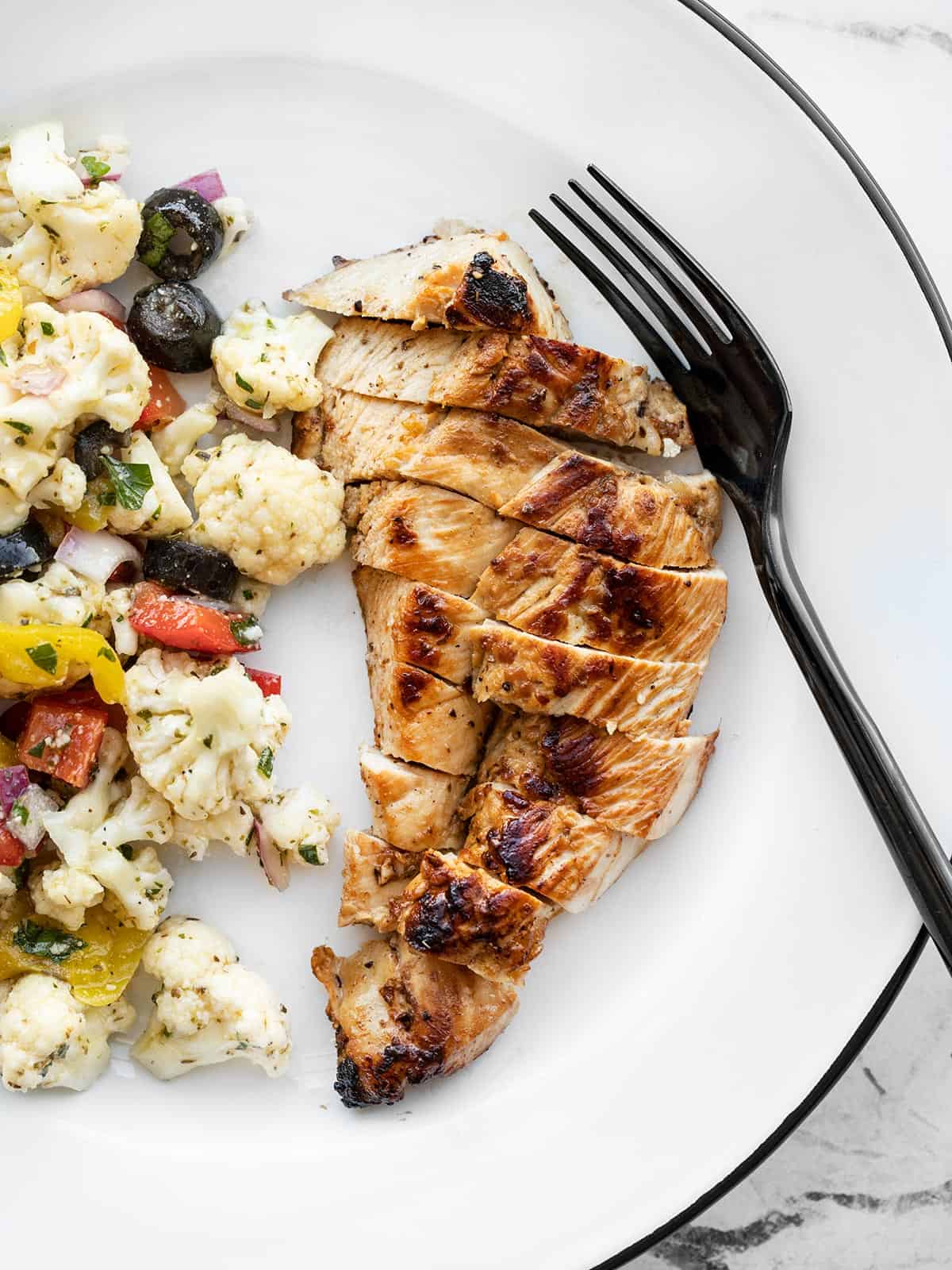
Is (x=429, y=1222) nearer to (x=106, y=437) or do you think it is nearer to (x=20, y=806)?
(x=20, y=806)

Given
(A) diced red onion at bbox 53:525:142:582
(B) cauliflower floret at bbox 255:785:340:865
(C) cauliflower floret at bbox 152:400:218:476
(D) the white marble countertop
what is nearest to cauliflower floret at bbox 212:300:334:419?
(C) cauliflower floret at bbox 152:400:218:476

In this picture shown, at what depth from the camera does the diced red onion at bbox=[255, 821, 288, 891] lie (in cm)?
348

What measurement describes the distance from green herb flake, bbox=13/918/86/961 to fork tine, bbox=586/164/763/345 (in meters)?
2.82

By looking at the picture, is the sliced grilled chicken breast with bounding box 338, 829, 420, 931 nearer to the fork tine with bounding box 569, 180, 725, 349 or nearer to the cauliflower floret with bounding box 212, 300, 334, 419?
the cauliflower floret with bounding box 212, 300, 334, 419

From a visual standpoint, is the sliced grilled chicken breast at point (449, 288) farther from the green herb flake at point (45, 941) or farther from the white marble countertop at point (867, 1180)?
the white marble countertop at point (867, 1180)

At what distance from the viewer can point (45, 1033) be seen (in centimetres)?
325

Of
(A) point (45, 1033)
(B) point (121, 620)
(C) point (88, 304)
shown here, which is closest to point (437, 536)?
(B) point (121, 620)

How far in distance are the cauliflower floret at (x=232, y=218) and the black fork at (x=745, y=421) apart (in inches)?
37.4

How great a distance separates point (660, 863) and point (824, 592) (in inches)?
41.3

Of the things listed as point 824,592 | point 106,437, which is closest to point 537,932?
point 824,592

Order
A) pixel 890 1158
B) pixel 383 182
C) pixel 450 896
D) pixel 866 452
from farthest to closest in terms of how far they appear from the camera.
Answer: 1. pixel 890 1158
2. pixel 383 182
3. pixel 866 452
4. pixel 450 896

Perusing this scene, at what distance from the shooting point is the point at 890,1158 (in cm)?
391

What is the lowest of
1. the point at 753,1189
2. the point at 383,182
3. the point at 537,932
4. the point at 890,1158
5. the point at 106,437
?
the point at 753,1189

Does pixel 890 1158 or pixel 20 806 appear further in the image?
pixel 890 1158
